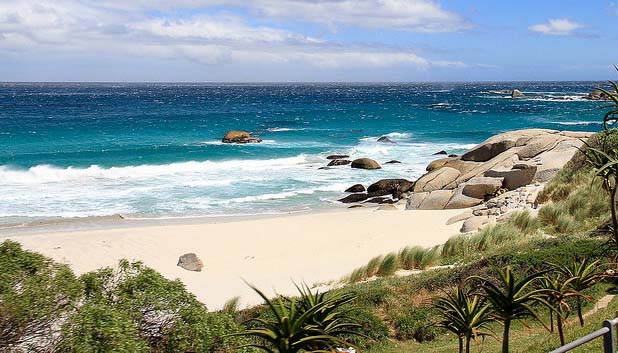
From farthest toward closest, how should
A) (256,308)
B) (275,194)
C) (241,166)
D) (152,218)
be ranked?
(241,166) → (275,194) → (152,218) → (256,308)

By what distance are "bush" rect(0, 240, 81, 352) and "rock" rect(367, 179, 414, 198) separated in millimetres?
26142

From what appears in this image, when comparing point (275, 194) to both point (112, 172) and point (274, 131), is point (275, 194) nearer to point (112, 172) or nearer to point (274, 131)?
point (112, 172)

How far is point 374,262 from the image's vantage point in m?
16.7

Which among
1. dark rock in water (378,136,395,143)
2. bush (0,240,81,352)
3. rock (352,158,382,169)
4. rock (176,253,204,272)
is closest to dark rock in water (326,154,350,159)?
rock (352,158,382,169)

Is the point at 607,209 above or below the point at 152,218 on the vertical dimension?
above

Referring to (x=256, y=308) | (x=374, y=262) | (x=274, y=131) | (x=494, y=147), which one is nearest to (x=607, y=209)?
(x=374, y=262)

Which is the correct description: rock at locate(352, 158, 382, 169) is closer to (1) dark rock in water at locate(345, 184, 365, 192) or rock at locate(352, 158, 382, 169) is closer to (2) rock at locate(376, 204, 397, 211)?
(1) dark rock in water at locate(345, 184, 365, 192)

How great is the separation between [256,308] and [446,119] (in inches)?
2808

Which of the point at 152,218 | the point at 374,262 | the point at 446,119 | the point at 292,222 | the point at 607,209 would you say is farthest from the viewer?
the point at 446,119

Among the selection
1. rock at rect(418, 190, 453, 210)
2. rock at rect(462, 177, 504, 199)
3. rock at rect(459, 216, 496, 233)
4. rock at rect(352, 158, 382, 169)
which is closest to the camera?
rock at rect(459, 216, 496, 233)

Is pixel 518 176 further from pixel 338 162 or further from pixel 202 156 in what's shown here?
pixel 202 156

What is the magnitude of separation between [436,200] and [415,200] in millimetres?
1191

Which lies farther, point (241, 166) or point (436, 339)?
point (241, 166)

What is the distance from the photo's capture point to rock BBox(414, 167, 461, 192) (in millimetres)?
31016
